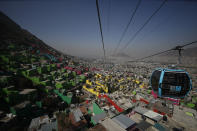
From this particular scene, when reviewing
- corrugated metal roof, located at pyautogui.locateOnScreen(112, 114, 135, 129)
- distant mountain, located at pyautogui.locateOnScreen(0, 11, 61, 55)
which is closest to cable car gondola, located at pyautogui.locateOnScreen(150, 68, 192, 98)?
corrugated metal roof, located at pyautogui.locateOnScreen(112, 114, 135, 129)

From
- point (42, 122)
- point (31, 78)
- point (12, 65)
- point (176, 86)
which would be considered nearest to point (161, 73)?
point (176, 86)

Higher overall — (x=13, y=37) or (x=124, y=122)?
(x=13, y=37)

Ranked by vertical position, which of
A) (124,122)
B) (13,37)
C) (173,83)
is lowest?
(124,122)

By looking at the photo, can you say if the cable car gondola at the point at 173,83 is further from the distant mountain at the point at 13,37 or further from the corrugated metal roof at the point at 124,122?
the distant mountain at the point at 13,37

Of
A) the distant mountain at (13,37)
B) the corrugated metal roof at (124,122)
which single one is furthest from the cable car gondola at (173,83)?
the distant mountain at (13,37)

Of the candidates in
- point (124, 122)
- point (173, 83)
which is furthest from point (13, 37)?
point (173, 83)

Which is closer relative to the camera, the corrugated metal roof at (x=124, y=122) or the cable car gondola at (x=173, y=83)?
the corrugated metal roof at (x=124, y=122)

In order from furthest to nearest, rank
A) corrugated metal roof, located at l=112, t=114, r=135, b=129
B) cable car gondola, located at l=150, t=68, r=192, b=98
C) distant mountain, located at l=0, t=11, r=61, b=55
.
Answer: distant mountain, located at l=0, t=11, r=61, b=55 < cable car gondola, located at l=150, t=68, r=192, b=98 < corrugated metal roof, located at l=112, t=114, r=135, b=129

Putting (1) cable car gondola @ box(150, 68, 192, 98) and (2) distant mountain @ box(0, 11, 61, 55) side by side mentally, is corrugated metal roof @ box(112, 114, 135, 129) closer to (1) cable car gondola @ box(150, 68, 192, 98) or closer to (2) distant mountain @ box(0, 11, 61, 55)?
(1) cable car gondola @ box(150, 68, 192, 98)

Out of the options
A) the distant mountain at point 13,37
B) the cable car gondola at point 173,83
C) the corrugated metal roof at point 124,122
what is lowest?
the corrugated metal roof at point 124,122

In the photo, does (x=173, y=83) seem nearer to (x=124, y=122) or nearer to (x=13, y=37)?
(x=124, y=122)
